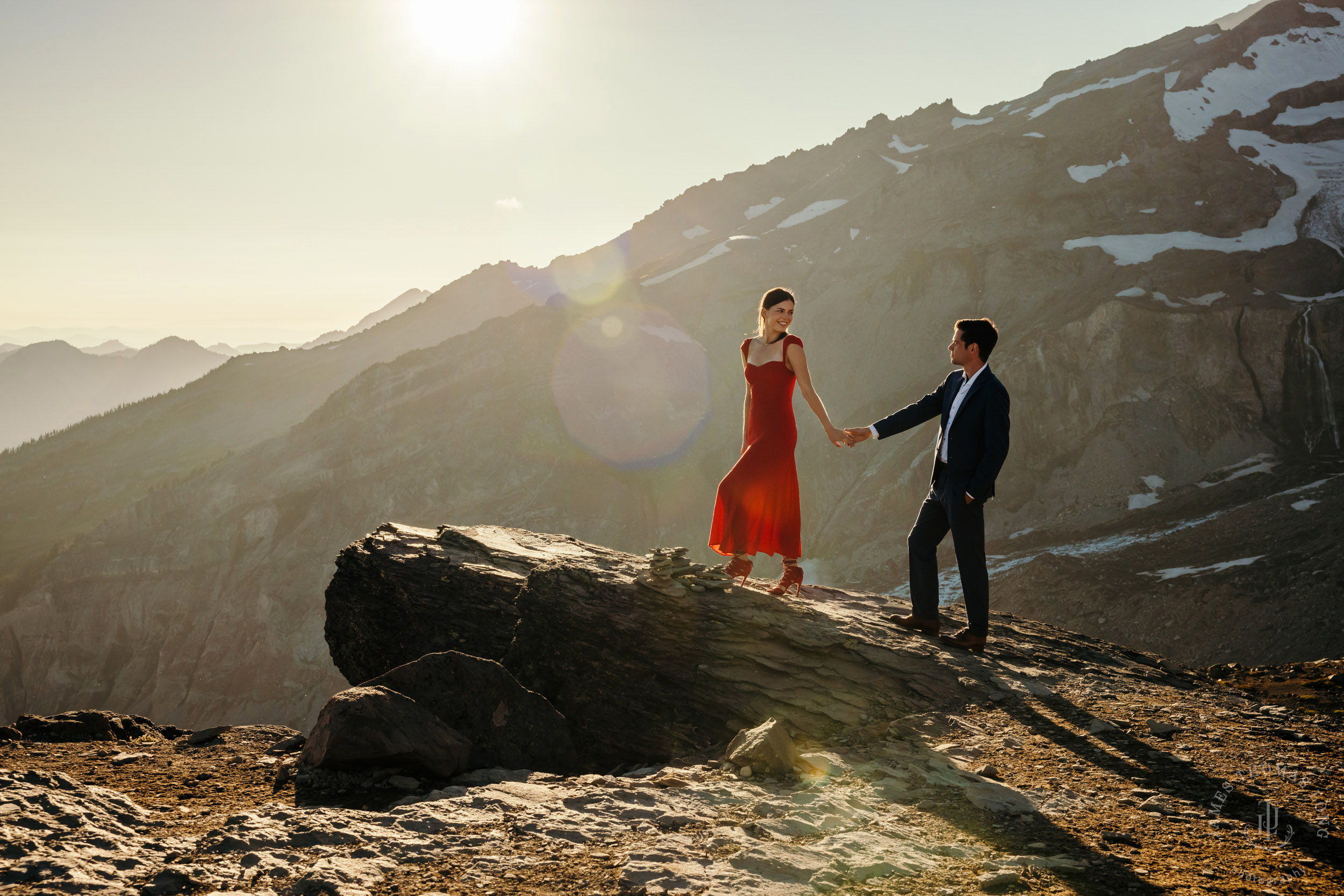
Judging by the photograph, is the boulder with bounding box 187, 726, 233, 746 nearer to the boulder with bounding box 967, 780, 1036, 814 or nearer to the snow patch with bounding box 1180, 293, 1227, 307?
the boulder with bounding box 967, 780, 1036, 814

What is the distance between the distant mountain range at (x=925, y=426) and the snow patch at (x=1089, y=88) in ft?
3.21

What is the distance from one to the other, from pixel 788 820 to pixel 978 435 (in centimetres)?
386

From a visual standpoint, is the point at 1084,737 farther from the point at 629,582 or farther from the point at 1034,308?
the point at 1034,308

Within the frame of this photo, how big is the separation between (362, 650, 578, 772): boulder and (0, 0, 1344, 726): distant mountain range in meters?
20.0

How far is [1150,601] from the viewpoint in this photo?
71.1 ft

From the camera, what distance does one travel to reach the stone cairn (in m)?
6.84

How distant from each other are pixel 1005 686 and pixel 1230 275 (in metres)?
40.4

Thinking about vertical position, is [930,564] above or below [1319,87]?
below

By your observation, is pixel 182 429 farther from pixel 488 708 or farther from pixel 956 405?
pixel 956 405

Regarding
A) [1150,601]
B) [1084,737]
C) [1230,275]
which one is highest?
[1230,275]

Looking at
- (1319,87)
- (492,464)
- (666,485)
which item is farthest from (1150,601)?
(1319,87)

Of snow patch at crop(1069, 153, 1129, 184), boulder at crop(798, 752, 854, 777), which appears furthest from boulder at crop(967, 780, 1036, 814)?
snow patch at crop(1069, 153, 1129, 184)

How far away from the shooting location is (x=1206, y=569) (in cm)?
2208

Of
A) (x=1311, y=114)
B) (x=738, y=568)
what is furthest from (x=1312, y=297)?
(x=738, y=568)
